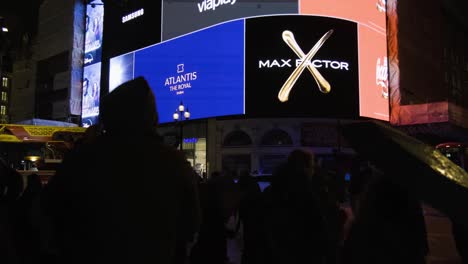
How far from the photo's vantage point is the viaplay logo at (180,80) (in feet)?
110

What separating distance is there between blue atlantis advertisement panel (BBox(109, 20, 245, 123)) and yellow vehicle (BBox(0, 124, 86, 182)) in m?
17.5

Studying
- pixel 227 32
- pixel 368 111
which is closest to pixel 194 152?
pixel 227 32

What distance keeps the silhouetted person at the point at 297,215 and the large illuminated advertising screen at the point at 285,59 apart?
2614 cm

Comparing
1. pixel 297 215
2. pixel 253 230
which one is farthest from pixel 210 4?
pixel 297 215

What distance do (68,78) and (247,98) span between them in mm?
25297

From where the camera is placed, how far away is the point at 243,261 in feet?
19.3

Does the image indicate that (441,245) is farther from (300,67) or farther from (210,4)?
(210,4)

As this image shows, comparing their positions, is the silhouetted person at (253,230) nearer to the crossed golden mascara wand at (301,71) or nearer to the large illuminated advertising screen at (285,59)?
the crossed golden mascara wand at (301,71)

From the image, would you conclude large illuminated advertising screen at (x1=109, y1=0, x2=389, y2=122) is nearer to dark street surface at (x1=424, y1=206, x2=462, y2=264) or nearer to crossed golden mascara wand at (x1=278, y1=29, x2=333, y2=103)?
crossed golden mascara wand at (x1=278, y1=29, x2=333, y2=103)

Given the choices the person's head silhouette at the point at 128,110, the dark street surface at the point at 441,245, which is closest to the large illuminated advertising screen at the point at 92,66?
the dark street surface at the point at 441,245

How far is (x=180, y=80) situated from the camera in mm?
34406

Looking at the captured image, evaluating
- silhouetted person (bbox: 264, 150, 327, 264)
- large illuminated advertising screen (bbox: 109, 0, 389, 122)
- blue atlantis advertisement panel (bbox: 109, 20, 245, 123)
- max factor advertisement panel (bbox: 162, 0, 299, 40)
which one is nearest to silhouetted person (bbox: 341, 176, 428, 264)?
silhouetted person (bbox: 264, 150, 327, 264)

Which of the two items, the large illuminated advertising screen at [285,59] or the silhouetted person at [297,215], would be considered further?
the large illuminated advertising screen at [285,59]

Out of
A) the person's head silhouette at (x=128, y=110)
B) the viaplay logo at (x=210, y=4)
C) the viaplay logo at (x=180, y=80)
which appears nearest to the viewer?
the person's head silhouette at (x=128, y=110)
